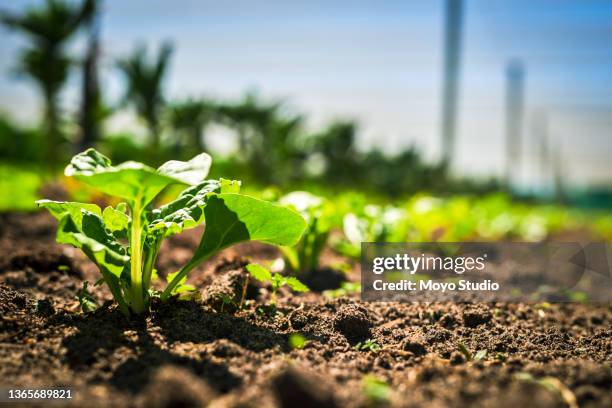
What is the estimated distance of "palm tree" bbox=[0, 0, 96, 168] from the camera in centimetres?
1850

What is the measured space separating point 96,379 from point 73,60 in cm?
2017

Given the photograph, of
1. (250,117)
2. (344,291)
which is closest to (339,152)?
(250,117)

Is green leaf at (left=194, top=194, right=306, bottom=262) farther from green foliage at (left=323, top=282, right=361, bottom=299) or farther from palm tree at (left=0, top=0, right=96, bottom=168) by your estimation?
palm tree at (left=0, top=0, right=96, bottom=168)

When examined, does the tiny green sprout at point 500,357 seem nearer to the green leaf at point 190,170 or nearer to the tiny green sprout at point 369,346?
the tiny green sprout at point 369,346

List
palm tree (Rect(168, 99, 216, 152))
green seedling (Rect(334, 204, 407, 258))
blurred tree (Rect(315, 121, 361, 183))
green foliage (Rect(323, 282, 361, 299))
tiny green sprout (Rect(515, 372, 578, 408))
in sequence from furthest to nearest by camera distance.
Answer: blurred tree (Rect(315, 121, 361, 183)) < palm tree (Rect(168, 99, 216, 152)) < green seedling (Rect(334, 204, 407, 258)) < green foliage (Rect(323, 282, 361, 299)) < tiny green sprout (Rect(515, 372, 578, 408))

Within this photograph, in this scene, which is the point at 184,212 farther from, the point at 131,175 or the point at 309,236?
the point at 309,236

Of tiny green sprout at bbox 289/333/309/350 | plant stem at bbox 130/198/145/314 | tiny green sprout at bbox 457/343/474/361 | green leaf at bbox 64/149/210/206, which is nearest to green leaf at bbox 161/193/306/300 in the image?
plant stem at bbox 130/198/145/314

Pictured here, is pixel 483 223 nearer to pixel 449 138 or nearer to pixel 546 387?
pixel 546 387

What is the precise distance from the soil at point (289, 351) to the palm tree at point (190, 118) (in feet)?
44.4

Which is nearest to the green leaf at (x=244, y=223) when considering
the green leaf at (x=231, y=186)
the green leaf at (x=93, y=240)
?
the green leaf at (x=231, y=186)

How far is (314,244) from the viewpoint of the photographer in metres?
3.33

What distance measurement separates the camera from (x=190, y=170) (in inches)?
73.2

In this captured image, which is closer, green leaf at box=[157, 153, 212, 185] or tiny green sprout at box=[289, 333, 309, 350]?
green leaf at box=[157, 153, 212, 185]

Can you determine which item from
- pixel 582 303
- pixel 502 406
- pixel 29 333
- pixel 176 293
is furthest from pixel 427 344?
pixel 582 303
